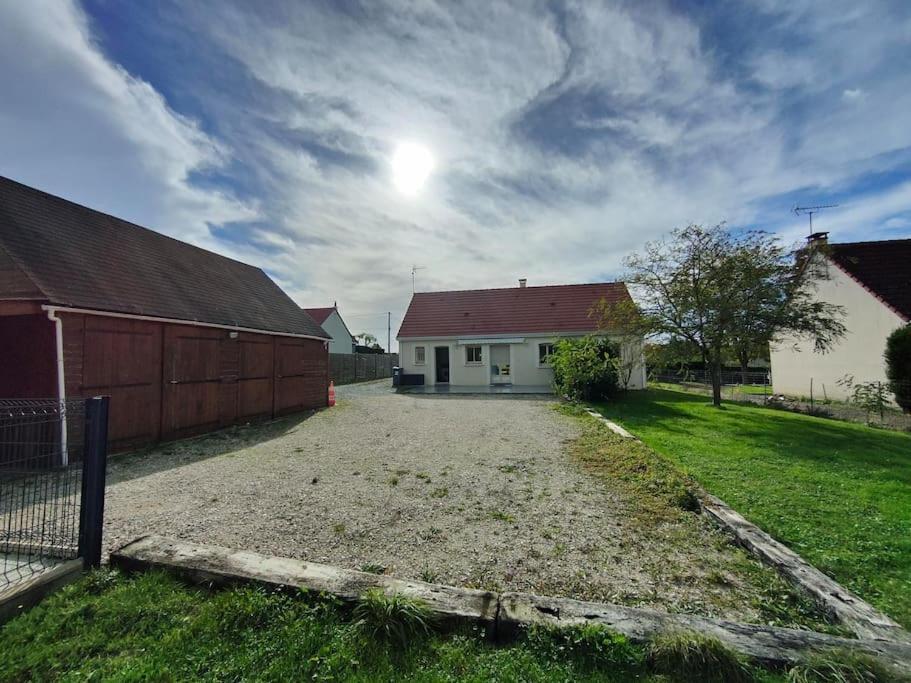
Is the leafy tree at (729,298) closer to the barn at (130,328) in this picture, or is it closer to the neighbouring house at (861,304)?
the neighbouring house at (861,304)

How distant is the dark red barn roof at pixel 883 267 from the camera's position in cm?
1447

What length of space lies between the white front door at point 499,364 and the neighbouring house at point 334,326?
17.5 m

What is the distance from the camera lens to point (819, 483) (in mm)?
5402

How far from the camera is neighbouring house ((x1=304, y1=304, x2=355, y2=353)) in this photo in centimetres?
3553

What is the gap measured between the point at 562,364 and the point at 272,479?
11.8 m

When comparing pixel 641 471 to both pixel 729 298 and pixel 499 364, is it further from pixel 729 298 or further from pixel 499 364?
pixel 499 364

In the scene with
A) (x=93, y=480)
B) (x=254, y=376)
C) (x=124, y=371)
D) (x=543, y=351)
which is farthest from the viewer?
(x=543, y=351)

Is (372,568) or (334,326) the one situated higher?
(334,326)

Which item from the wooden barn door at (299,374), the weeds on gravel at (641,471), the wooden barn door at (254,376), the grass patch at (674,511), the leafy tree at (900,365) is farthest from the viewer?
the leafy tree at (900,365)

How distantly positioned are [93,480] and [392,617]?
2.64 metres

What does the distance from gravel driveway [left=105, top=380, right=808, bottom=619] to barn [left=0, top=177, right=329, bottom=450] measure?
1276 mm

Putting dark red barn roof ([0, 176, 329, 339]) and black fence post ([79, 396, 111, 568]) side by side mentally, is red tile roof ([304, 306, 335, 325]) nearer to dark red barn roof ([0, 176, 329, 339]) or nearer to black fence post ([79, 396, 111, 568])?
dark red barn roof ([0, 176, 329, 339])

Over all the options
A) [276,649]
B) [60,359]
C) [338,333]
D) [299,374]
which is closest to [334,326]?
[338,333]

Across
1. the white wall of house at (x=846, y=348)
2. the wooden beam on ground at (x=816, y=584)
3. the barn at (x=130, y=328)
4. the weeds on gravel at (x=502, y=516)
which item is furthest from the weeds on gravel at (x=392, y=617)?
the white wall of house at (x=846, y=348)
